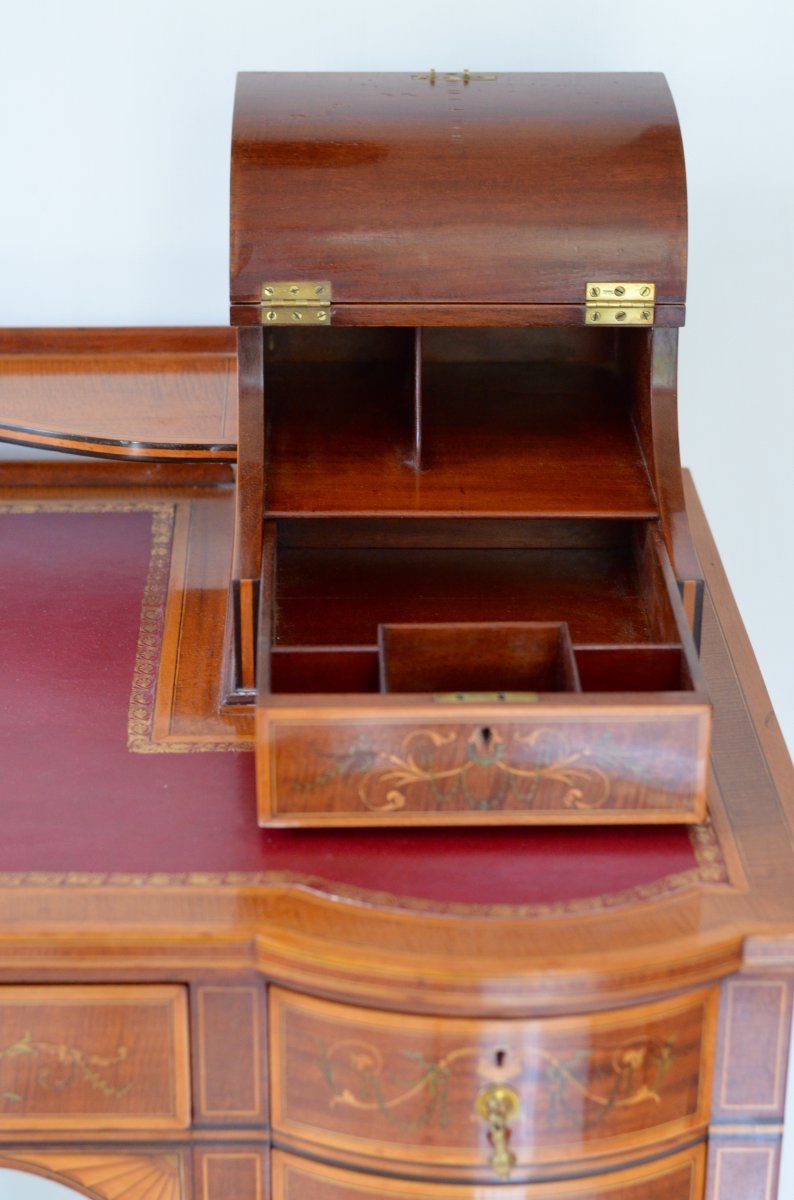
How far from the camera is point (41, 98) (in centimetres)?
180

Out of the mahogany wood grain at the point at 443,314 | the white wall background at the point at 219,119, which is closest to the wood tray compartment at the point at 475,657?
the mahogany wood grain at the point at 443,314

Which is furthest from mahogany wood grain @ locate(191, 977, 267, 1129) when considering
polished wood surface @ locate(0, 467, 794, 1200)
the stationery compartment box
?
the stationery compartment box

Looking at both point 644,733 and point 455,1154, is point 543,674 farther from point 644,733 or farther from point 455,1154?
point 455,1154

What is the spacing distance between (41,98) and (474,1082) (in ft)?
3.65

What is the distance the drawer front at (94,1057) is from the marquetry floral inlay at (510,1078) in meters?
0.12

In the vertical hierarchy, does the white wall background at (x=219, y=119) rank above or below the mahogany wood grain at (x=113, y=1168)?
above

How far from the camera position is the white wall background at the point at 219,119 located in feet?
5.86

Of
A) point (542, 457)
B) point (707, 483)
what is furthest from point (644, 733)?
point (707, 483)

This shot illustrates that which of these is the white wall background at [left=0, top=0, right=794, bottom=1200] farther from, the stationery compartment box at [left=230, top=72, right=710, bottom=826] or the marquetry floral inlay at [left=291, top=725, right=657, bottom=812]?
the marquetry floral inlay at [left=291, top=725, right=657, bottom=812]

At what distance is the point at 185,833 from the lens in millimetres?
1336

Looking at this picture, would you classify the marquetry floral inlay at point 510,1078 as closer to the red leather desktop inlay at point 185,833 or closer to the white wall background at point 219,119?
the red leather desktop inlay at point 185,833

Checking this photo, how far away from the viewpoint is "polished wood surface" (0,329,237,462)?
67.9 inches

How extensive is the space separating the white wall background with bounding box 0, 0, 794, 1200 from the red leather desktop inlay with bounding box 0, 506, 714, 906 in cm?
50

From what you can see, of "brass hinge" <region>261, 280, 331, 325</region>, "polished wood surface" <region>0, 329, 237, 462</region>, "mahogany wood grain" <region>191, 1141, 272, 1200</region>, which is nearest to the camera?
"mahogany wood grain" <region>191, 1141, 272, 1200</region>
